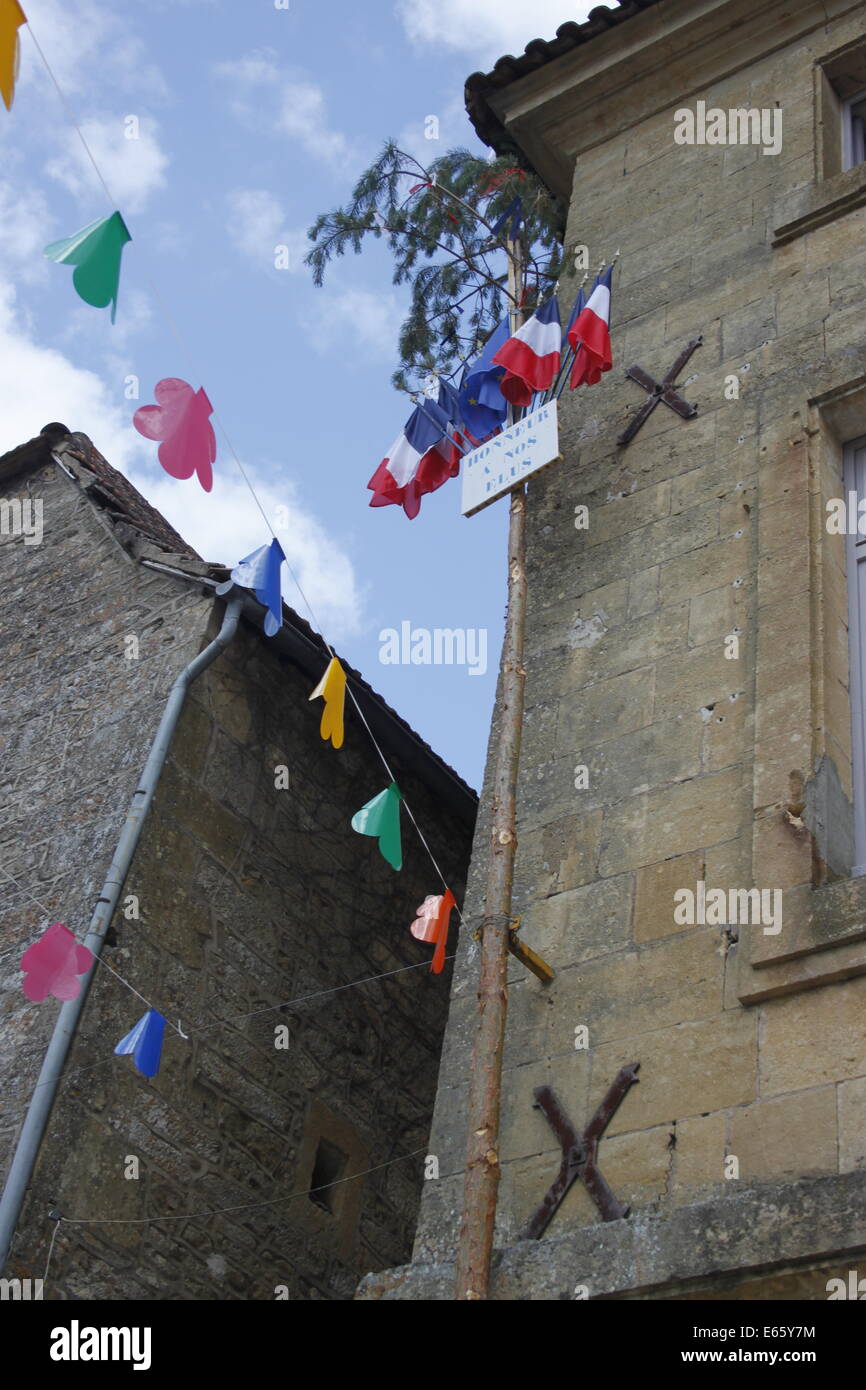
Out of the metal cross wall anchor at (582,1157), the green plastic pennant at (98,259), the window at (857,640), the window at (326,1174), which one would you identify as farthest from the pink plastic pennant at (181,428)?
the window at (326,1174)

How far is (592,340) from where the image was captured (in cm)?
595

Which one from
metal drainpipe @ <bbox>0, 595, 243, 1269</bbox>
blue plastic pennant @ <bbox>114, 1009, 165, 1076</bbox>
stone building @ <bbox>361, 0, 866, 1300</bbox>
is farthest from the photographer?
blue plastic pennant @ <bbox>114, 1009, 165, 1076</bbox>

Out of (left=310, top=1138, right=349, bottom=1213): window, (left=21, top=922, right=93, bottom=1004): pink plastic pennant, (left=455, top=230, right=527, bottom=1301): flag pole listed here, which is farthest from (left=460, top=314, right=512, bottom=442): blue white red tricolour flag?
(left=310, top=1138, right=349, bottom=1213): window

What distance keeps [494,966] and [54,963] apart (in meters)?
1.84

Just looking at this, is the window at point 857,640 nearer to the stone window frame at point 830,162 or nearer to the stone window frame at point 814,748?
the stone window frame at point 814,748

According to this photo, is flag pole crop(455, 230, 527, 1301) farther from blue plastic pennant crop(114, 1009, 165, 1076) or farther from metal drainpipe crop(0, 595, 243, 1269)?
metal drainpipe crop(0, 595, 243, 1269)

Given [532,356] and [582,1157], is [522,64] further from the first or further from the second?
[582,1157]

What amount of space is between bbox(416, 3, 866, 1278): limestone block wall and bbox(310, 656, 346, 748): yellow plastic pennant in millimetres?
967

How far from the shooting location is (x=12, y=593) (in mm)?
8102

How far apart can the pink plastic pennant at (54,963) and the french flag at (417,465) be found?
1.99 meters

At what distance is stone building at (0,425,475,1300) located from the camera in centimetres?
589
